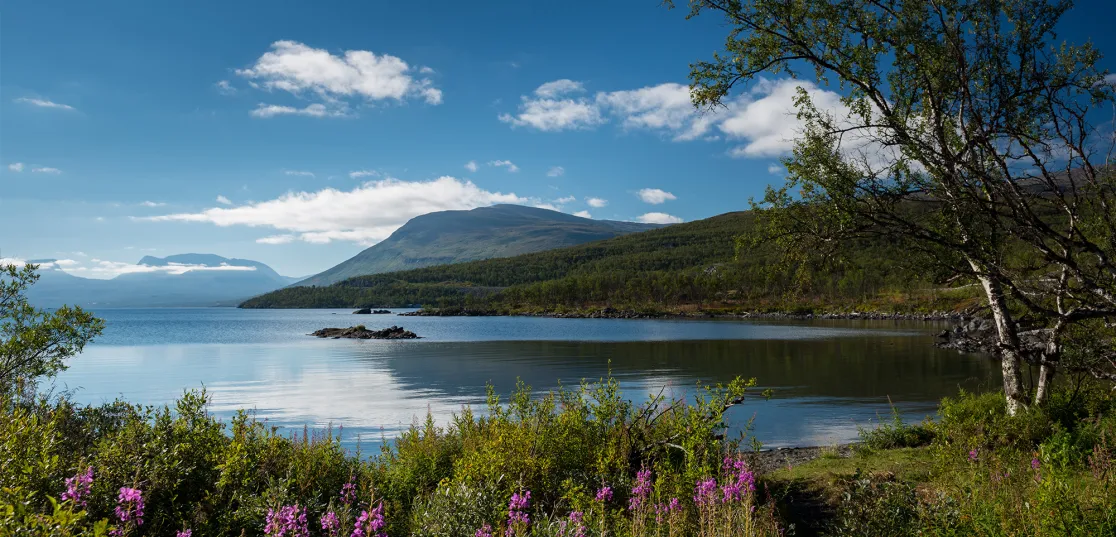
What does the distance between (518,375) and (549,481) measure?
101ft

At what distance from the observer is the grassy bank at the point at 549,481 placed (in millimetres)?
5805

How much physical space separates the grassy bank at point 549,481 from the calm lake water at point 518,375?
2620mm

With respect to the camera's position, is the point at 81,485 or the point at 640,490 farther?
the point at 640,490

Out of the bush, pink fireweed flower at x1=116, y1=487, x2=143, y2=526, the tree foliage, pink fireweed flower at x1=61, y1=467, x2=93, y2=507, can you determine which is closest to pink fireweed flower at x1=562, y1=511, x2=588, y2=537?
pink fireweed flower at x1=116, y1=487, x2=143, y2=526

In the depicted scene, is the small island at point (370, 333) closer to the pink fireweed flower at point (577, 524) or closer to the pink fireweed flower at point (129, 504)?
the pink fireweed flower at point (129, 504)

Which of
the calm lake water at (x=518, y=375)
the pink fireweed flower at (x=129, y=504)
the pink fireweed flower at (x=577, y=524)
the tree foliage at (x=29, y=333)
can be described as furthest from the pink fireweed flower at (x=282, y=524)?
the tree foliage at (x=29, y=333)

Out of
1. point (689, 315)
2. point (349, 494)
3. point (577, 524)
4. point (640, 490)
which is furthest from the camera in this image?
point (689, 315)

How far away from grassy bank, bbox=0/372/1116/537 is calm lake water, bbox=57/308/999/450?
2620 millimetres

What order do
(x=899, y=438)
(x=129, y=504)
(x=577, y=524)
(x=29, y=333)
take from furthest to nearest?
1. (x=899, y=438)
2. (x=29, y=333)
3. (x=577, y=524)
4. (x=129, y=504)

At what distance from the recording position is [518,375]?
39.2 m

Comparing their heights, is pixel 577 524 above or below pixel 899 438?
above

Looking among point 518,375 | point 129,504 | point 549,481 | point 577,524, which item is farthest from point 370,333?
point 577,524

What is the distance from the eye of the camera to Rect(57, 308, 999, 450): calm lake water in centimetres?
2409

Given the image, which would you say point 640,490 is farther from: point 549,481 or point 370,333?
point 370,333
